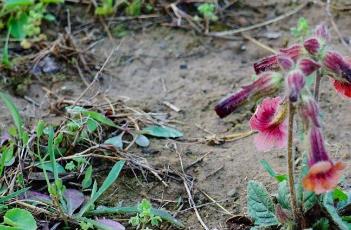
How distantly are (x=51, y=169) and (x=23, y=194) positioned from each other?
146 mm

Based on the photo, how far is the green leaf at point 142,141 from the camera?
8.53 ft

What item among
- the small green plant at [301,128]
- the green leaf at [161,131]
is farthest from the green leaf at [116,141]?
the small green plant at [301,128]

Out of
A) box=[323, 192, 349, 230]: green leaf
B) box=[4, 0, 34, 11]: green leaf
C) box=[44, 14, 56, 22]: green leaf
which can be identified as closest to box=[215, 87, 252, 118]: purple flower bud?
box=[323, 192, 349, 230]: green leaf

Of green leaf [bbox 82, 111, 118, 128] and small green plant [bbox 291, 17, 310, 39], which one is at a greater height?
green leaf [bbox 82, 111, 118, 128]

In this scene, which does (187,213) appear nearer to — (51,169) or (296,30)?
(51,169)

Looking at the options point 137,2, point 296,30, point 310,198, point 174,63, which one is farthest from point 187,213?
point 137,2

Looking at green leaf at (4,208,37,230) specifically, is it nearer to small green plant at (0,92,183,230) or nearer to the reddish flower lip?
small green plant at (0,92,183,230)

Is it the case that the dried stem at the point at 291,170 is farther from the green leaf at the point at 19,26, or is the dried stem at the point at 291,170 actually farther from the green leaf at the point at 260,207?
the green leaf at the point at 19,26

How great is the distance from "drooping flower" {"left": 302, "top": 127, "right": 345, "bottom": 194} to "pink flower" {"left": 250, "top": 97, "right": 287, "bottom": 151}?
0.69ft

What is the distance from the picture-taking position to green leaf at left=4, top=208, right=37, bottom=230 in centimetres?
210

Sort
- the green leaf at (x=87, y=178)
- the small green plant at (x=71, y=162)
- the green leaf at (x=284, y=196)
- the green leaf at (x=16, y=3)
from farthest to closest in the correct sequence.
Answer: the green leaf at (x=16, y=3), the green leaf at (x=87, y=178), the small green plant at (x=71, y=162), the green leaf at (x=284, y=196)

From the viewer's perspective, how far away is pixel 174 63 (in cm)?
323

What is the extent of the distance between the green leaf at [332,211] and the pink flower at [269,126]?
0.20 metres

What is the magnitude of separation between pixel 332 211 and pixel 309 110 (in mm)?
369
